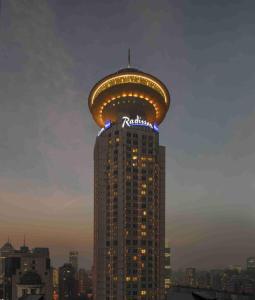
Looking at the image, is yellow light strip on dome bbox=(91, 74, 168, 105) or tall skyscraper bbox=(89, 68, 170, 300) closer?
tall skyscraper bbox=(89, 68, 170, 300)

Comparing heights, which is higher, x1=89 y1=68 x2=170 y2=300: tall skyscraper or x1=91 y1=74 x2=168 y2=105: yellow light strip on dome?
x1=91 y1=74 x2=168 y2=105: yellow light strip on dome

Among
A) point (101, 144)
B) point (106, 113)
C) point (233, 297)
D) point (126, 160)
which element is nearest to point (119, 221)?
point (126, 160)

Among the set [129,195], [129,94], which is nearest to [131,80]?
[129,94]

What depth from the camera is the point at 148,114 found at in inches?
5723

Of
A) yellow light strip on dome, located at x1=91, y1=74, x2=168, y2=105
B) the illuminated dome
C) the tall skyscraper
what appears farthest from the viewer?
yellow light strip on dome, located at x1=91, y1=74, x2=168, y2=105

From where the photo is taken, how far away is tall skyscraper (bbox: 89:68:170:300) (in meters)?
118

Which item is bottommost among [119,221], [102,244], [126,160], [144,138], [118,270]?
[118,270]

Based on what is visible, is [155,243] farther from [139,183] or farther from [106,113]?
[106,113]

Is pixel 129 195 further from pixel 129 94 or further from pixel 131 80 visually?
pixel 131 80

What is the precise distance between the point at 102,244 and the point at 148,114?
2173 inches

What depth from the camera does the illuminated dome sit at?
139000mm

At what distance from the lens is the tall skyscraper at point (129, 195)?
11800 cm

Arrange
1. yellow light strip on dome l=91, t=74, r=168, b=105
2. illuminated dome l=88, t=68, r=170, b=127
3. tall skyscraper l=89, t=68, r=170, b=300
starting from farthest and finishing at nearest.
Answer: yellow light strip on dome l=91, t=74, r=168, b=105
illuminated dome l=88, t=68, r=170, b=127
tall skyscraper l=89, t=68, r=170, b=300

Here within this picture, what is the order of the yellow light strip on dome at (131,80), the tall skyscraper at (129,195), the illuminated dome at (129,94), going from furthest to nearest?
1. the yellow light strip on dome at (131,80)
2. the illuminated dome at (129,94)
3. the tall skyscraper at (129,195)
